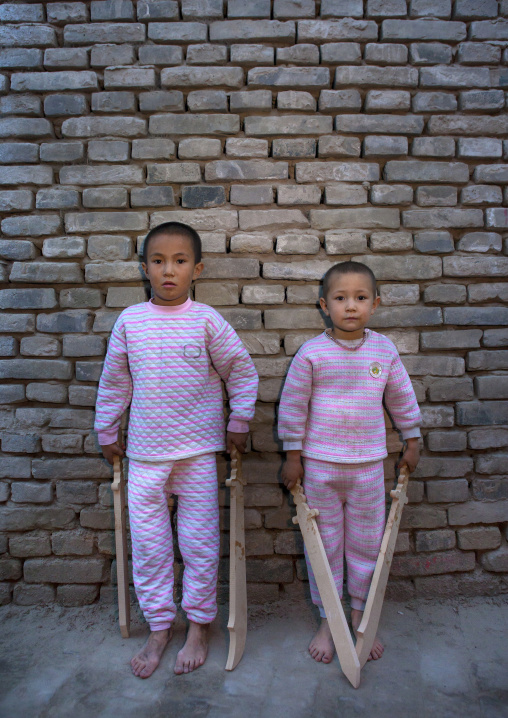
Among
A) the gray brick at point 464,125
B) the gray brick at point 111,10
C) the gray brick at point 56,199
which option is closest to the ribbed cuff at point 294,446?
the gray brick at point 56,199

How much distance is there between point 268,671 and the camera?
1.90m

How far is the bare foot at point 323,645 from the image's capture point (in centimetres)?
195

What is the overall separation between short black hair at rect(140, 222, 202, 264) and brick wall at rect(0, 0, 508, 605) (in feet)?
0.58

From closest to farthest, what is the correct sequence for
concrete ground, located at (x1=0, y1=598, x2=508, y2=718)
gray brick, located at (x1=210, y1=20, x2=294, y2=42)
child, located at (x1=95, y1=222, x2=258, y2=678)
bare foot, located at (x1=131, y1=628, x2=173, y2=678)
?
concrete ground, located at (x1=0, y1=598, x2=508, y2=718)
bare foot, located at (x1=131, y1=628, x2=173, y2=678)
child, located at (x1=95, y1=222, x2=258, y2=678)
gray brick, located at (x1=210, y1=20, x2=294, y2=42)

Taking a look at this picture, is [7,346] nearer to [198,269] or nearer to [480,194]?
[198,269]

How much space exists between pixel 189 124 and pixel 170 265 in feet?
2.70

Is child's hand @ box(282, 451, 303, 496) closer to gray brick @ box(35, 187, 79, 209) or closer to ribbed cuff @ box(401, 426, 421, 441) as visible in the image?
ribbed cuff @ box(401, 426, 421, 441)

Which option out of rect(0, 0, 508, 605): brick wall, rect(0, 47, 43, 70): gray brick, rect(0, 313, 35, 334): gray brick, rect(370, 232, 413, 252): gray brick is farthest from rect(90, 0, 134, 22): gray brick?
rect(370, 232, 413, 252): gray brick

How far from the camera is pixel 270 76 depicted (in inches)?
Result: 90.2

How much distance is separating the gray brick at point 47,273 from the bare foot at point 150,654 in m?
1.69

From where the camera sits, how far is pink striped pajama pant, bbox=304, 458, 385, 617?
2.01 meters

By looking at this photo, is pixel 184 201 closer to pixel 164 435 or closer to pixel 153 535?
pixel 164 435

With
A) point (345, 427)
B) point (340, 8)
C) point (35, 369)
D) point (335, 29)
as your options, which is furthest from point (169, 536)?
point (340, 8)

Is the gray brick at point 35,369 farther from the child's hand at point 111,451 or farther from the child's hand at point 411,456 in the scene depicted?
the child's hand at point 411,456
